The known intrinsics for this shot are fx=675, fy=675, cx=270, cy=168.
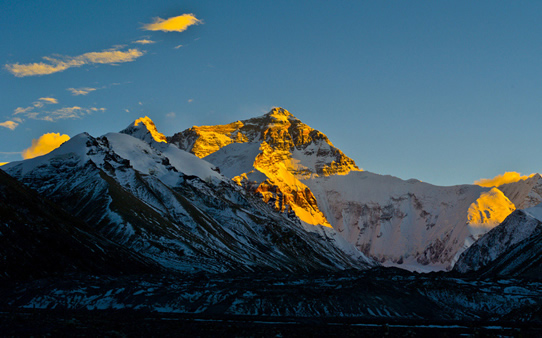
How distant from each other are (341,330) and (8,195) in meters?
121

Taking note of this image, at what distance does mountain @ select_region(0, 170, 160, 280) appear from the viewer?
146750 millimetres

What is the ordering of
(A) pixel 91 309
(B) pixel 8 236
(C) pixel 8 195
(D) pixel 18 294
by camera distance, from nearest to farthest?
(A) pixel 91 309 < (D) pixel 18 294 < (B) pixel 8 236 < (C) pixel 8 195

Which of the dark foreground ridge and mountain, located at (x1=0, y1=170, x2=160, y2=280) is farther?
mountain, located at (x1=0, y1=170, x2=160, y2=280)

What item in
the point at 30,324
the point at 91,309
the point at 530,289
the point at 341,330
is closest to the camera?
the point at 30,324

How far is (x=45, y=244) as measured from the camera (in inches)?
6373

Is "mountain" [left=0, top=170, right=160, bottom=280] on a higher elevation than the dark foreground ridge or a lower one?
higher

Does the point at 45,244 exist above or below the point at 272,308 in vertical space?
above

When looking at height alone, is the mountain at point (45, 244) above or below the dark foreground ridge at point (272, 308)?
above

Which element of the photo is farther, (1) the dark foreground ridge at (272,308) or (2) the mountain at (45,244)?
(2) the mountain at (45,244)

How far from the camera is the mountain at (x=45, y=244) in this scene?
14675 cm

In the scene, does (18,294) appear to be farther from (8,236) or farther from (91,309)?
(8,236)

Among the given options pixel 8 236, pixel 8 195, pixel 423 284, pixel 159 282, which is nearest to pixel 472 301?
pixel 423 284

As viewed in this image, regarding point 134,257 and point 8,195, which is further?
point 134,257

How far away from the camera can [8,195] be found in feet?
569
